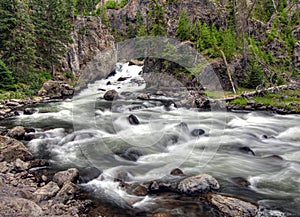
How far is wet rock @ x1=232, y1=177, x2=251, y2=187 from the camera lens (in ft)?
36.4

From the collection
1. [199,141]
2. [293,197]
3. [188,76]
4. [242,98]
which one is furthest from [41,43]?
[293,197]

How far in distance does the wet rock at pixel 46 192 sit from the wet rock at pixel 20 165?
2467 millimetres

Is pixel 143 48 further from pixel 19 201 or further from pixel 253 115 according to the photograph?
pixel 19 201

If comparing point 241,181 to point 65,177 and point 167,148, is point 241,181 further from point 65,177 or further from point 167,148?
point 65,177

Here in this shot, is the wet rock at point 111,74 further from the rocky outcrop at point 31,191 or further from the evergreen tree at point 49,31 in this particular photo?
the rocky outcrop at point 31,191

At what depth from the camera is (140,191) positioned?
10.2 metres

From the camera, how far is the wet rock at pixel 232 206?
8461 mm

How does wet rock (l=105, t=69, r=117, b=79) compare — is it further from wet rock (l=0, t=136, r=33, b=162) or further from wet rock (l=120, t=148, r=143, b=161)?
wet rock (l=0, t=136, r=33, b=162)

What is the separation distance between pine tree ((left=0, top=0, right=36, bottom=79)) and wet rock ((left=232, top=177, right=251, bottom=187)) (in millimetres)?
29207

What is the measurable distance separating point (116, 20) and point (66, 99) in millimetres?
60861

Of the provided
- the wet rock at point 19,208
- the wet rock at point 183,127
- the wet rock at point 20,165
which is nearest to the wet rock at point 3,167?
the wet rock at point 20,165

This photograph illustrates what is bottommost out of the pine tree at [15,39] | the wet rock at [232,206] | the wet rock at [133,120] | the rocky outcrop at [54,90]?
the rocky outcrop at [54,90]

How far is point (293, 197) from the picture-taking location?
32.8ft

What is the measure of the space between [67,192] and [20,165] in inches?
138
